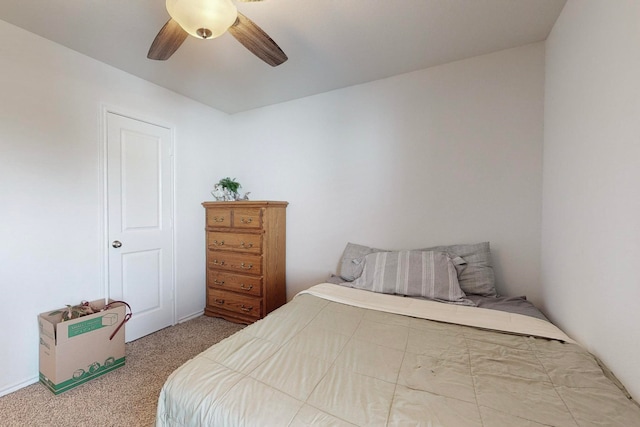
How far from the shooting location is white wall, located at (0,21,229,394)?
167 centimetres

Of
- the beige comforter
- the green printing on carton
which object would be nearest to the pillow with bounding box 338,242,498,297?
the beige comforter

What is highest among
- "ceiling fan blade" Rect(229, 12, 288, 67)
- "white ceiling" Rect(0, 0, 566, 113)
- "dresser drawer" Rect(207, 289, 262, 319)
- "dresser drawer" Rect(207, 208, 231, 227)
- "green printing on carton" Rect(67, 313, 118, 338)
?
"white ceiling" Rect(0, 0, 566, 113)

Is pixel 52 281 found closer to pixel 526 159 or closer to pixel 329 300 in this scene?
pixel 329 300

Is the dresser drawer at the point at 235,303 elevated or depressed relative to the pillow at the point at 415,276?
depressed

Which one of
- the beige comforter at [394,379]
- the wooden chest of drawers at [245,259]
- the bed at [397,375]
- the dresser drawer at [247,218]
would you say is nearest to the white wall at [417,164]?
the wooden chest of drawers at [245,259]

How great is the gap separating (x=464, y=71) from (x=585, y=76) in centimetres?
93

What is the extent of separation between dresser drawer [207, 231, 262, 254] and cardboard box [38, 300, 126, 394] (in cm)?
101

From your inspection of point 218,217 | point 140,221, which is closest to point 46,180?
point 140,221

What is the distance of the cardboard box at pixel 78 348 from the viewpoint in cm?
164

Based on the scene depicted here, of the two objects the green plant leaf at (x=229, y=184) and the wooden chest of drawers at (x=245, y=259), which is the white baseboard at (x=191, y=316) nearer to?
the wooden chest of drawers at (x=245, y=259)

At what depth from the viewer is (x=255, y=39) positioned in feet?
4.53

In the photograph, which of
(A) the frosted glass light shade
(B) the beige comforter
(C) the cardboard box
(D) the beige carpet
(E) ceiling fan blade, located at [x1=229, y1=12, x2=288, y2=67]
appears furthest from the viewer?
(C) the cardboard box

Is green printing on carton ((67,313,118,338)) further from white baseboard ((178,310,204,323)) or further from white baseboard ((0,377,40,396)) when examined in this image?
white baseboard ((178,310,204,323))

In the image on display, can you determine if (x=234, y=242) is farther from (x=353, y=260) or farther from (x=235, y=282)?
(x=353, y=260)
